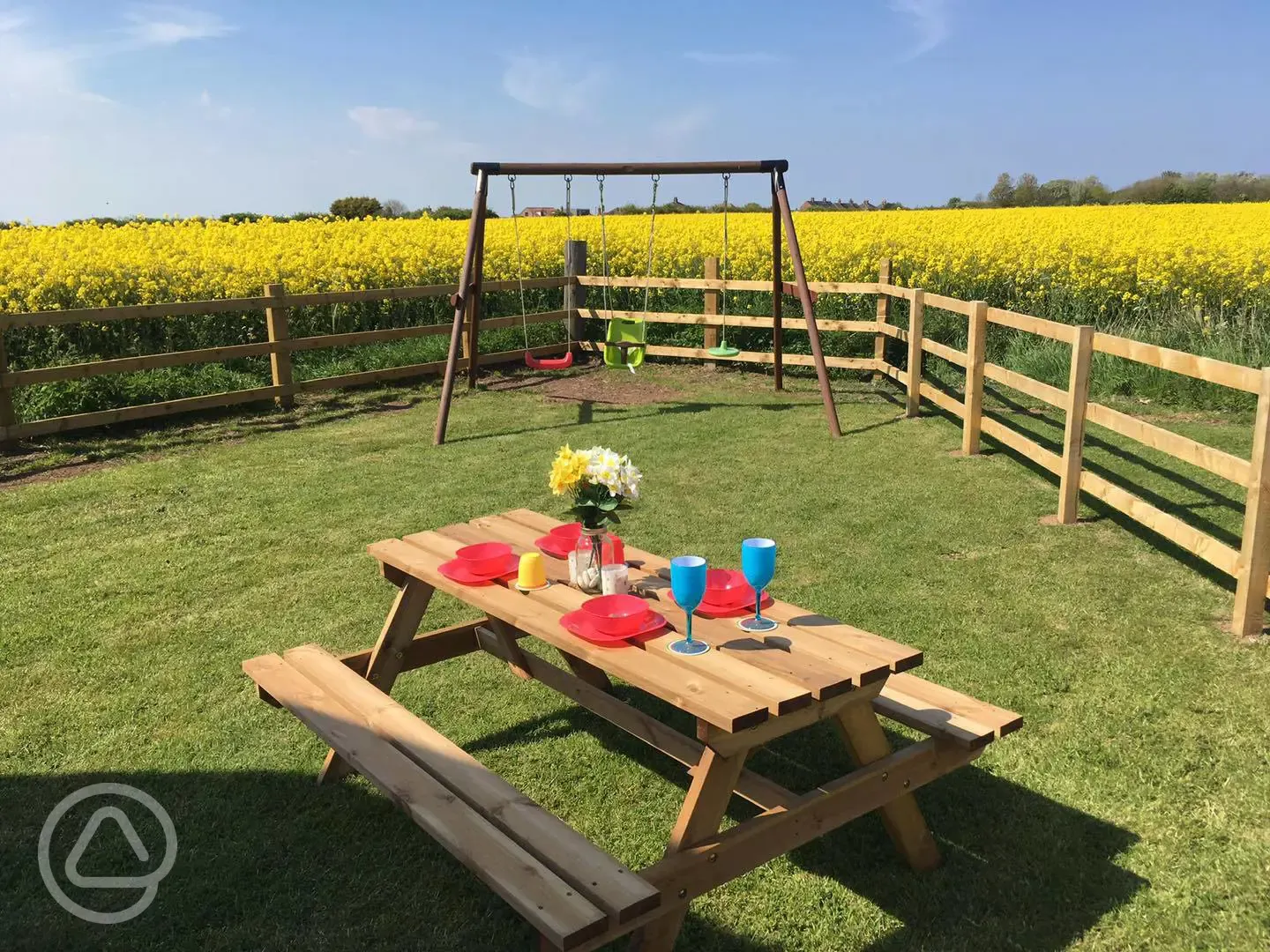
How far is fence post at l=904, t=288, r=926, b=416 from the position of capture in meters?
8.83

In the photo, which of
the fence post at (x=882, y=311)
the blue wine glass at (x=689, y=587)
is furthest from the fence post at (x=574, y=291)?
the blue wine glass at (x=689, y=587)

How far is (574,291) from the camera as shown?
1260 centimetres

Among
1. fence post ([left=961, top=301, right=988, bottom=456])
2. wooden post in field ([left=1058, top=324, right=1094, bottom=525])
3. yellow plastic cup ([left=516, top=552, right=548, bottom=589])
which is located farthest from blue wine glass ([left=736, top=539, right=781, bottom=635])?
fence post ([left=961, top=301, right=988, bottom=456])

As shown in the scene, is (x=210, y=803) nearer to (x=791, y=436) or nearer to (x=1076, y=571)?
(x=1076, y=571)

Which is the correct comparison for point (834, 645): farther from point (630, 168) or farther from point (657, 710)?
point (630, 168)

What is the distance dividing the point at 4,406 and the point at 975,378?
7312 mm

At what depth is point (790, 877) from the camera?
114 inches

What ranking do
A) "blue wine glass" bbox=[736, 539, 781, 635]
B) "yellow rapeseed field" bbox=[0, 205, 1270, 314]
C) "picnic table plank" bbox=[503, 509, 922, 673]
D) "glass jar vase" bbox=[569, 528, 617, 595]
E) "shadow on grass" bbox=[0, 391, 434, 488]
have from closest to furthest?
"picnic table plank" bbox=[503, 509, 922, 673] → "blue wine glass" bbox=[736, 539, 781, 635] → "glass jar vase" bbox=[569, 528, 617, 595] → "shadow on grass" bbox=[0, 391, 434, 488] → "yellow rapeseed field" bbox=[0, 205, 1270, 314]

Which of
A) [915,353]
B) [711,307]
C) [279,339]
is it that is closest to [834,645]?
[915,353]

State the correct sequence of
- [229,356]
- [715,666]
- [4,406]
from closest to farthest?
[715,666], [4,406], [229,356]

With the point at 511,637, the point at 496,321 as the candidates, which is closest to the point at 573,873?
the point at 511,637

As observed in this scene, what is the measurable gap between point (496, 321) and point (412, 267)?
2261 millimetres

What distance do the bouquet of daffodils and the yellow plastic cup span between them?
0.21 meters

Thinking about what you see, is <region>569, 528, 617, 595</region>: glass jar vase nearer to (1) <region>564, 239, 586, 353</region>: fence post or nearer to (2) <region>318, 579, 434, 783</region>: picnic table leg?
(2) <region>318, 579, 434, 783</region>: picnic table leg
